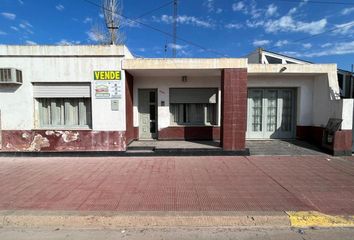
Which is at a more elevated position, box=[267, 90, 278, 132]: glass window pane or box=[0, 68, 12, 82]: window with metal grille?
box=[0, 68, 12, 82]: window with metal grille

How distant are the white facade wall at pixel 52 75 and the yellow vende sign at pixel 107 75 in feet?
0.45

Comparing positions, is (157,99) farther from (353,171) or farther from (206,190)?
(353,171)

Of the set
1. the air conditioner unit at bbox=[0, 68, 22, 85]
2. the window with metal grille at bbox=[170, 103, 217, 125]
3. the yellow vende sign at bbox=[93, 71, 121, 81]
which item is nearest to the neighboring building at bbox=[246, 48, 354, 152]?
the window with metal grille at bbox=[170, 103, 217, 125]

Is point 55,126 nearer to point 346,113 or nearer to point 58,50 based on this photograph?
point 58,50

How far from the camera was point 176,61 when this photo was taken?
7871 millimetres

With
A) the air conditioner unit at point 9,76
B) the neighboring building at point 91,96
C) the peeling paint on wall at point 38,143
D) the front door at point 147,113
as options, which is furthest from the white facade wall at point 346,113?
the air conditioner unit at point 9,76

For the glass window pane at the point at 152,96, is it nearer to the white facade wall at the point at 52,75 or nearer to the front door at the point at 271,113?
the white facade wall at the point at 52,75

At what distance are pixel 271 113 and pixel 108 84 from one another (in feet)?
23.9

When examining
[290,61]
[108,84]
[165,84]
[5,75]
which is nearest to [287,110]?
[290,61]

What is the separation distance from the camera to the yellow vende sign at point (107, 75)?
25.4 feet

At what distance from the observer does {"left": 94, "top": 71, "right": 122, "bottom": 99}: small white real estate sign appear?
7738 millimetres

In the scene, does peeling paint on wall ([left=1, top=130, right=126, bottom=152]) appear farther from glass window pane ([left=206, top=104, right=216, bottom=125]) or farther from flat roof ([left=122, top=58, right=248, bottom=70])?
glass window pane ([left=206, top=104, right=216, bottom=125])

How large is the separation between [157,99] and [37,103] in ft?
15.3

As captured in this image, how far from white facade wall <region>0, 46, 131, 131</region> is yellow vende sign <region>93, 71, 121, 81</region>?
0.14 meters
